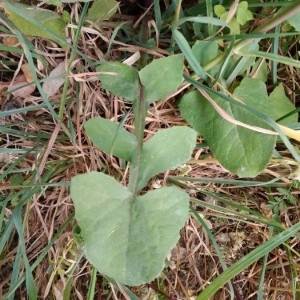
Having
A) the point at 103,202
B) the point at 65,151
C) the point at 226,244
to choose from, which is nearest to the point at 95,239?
the point at 103,202

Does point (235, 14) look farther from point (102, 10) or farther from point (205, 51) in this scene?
point (102, 10)

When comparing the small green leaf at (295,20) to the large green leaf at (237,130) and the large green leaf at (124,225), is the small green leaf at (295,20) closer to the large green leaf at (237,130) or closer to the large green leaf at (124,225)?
the large green leaf at (237,130)

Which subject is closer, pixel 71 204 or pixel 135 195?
pixel 135 195

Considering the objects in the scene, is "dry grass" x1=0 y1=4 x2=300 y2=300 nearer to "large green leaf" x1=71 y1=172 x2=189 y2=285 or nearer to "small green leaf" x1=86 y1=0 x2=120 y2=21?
"small green leaf" x1=86 y1=0 x2=120 y2=21

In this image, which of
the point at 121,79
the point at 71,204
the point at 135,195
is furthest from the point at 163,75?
the point at 71,204

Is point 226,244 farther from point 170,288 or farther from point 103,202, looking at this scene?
point 103,202

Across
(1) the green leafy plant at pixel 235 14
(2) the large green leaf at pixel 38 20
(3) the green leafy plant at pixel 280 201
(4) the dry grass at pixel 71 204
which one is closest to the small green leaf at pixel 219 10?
(1) the green leafy plant at pixel 235 14
